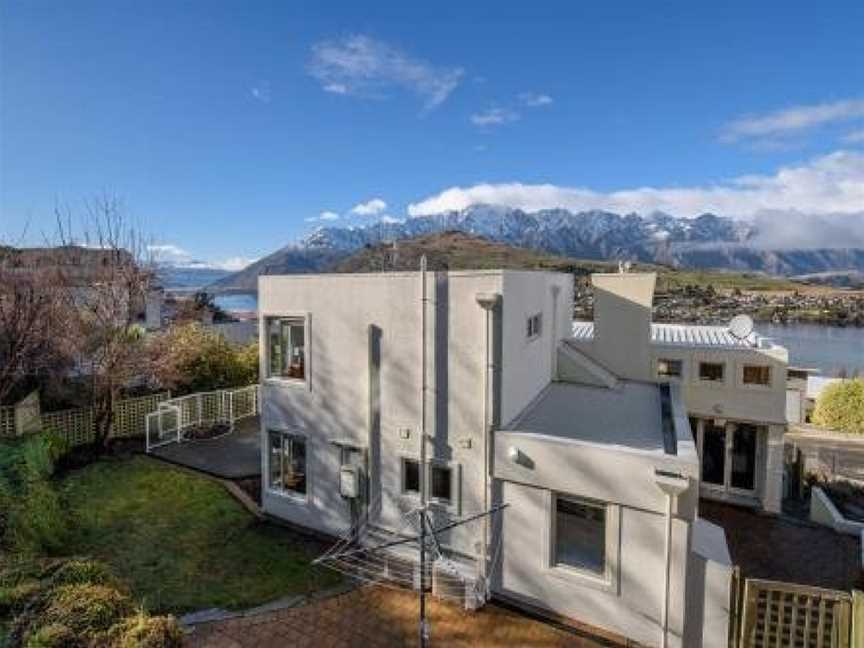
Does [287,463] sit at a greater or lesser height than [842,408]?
greater

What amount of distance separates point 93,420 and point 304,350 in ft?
36.9

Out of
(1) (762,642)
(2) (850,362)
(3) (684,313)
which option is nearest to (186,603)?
(1) (762,642)

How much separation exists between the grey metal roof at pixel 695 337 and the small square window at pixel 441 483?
7904mm

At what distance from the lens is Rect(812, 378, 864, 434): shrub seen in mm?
29031

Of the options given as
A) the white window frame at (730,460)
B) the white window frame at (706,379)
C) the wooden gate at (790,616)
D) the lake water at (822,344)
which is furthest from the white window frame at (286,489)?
the lake water at (822,344)

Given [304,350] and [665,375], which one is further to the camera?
[665,375]

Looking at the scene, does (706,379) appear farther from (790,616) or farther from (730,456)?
(790,616)

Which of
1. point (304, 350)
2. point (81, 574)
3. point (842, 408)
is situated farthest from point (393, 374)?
point (842, 408)

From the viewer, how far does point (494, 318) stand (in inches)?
374

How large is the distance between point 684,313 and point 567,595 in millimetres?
86881

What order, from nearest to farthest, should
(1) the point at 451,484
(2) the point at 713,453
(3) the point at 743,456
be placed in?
(1) the point at 451,484 → (3) the point at 743,456 → (2) the point at 713,453

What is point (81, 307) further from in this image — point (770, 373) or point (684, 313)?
point (684, 313)

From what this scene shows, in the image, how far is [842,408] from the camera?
29.6m

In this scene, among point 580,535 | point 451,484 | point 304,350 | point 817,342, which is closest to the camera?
point 580,535
